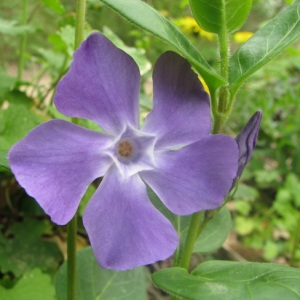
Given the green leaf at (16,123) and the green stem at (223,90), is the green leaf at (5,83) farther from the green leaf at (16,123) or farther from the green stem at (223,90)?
the green stem at (223,90)

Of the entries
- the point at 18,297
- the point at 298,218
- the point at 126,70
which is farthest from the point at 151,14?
the point at 298,218

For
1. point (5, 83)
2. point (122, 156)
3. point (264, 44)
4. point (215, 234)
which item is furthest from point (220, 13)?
point (5, 83)

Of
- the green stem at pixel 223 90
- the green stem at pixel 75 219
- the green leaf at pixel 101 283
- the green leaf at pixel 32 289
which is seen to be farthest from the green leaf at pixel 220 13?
the green leaf at pixel 32 289

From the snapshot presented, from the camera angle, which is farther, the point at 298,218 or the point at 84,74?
the point at 298,218

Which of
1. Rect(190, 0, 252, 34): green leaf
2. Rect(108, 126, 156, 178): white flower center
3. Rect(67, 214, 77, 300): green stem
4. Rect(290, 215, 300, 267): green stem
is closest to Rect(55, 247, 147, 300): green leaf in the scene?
Rect(67, 214, 77, 300): green stem

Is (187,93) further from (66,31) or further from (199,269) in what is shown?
(66,31)

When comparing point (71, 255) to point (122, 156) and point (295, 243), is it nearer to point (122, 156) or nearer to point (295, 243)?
point (122, 156)

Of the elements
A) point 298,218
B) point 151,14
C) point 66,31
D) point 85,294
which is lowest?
point 298,218
